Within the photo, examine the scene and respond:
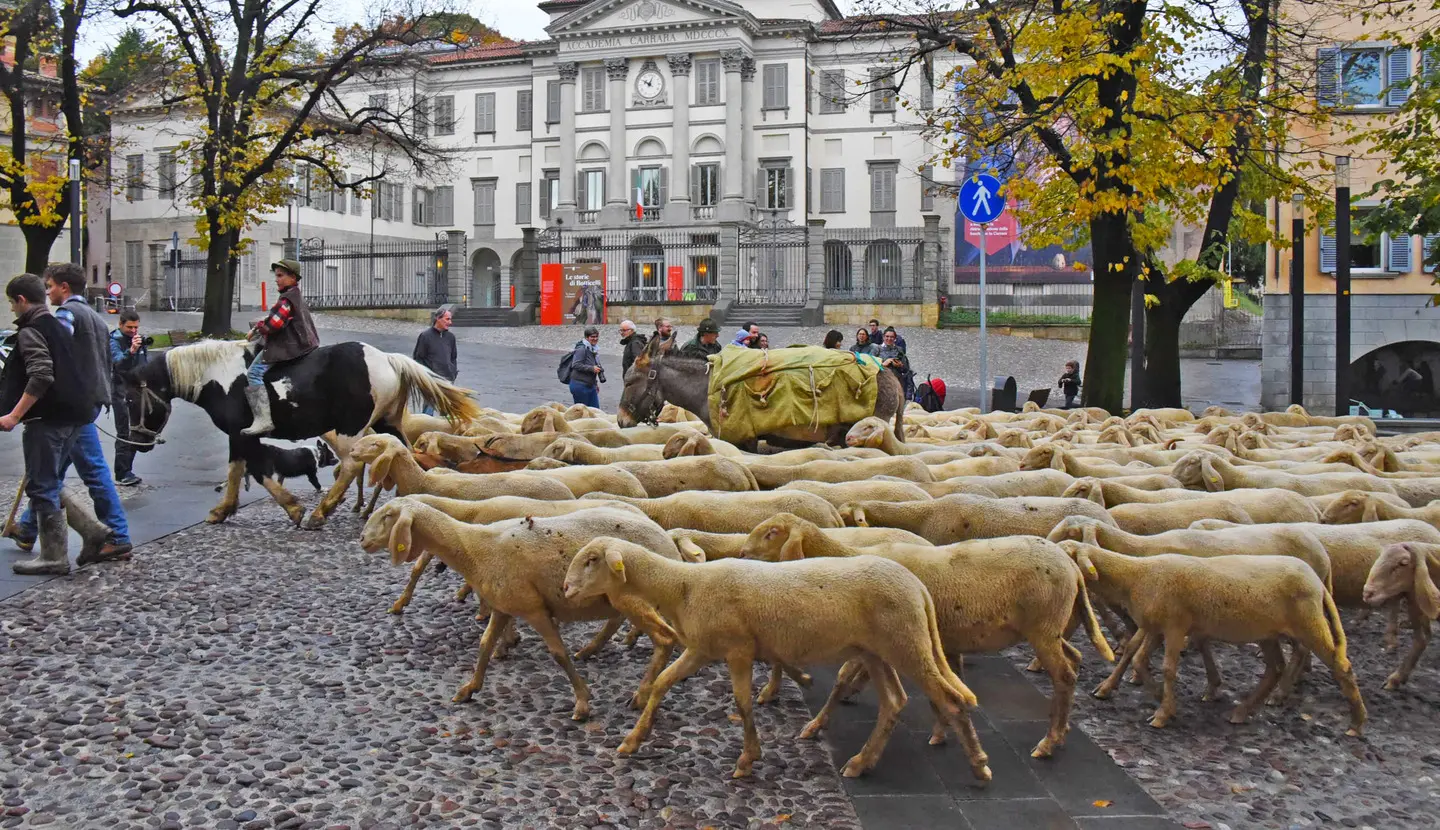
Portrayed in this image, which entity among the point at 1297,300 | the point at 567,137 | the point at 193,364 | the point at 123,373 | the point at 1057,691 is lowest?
the point at 1057,691

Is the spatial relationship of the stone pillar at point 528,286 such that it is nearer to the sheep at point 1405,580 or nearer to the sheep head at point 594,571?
the sheep head at point 594,571

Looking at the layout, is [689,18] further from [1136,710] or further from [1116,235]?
[1136,710]

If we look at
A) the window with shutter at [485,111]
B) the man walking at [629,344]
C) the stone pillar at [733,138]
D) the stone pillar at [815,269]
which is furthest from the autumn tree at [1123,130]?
the window with shutter at [485,111]

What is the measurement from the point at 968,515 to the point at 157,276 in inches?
2177

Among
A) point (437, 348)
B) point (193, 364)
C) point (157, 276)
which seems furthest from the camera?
point (157, 276)

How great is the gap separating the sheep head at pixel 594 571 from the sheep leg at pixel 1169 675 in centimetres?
281

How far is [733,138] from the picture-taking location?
60344mm

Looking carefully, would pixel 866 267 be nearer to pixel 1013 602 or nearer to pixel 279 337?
pixel 279 337

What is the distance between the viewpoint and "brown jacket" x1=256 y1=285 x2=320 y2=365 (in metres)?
11.6

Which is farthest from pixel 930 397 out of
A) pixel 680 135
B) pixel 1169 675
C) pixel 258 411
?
pixel 680 135

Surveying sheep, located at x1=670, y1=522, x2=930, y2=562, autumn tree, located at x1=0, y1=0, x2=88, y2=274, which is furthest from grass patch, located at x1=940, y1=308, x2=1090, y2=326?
sheep, located at x1=670, y1=522, x2=930, y2=562

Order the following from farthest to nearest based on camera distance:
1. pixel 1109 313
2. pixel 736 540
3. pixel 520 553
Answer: pixel 1109 313 → pixel 736 540 → pixel 520 553

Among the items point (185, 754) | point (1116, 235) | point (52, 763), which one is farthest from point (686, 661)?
point (1116, 235)

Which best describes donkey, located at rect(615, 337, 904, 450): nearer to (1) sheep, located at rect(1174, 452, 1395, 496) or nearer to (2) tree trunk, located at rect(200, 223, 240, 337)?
(1) sheep, located at rect(1174, 452, 1395, 496)
